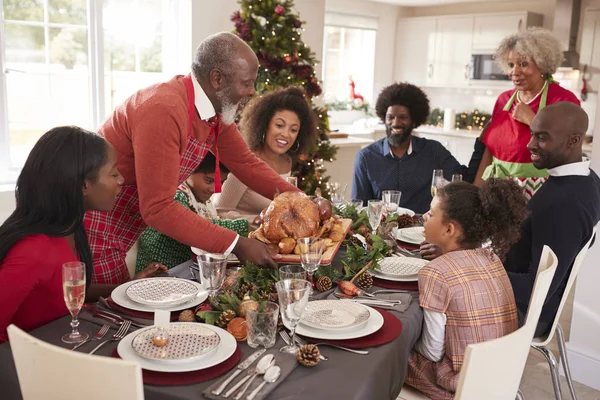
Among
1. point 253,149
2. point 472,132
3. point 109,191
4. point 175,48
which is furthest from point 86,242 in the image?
point 472,132

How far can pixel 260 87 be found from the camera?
13.9 feet

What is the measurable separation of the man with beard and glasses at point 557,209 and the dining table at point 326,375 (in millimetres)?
A: 809

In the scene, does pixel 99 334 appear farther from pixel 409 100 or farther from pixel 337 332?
pixel 409 100

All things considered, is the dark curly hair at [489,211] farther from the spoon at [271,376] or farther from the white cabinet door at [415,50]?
the white cabinet door at [415,50]

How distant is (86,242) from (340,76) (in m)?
6.64

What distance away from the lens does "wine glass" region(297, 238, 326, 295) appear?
1.69 m

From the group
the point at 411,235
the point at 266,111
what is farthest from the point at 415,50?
the point at 411,235

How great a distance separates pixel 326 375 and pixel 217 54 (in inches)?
47.1

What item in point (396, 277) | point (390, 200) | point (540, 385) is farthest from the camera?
point (540, 385)

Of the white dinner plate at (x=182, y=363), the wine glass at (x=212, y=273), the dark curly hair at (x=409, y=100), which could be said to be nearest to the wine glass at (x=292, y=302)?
the white dinner plate at (x=182, y=363)

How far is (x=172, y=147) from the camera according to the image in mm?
1813

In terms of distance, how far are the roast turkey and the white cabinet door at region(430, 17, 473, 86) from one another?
6147 mm

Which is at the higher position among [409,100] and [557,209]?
[409,100]

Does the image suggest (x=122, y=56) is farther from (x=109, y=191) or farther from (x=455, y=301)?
(x=455, y=301)
